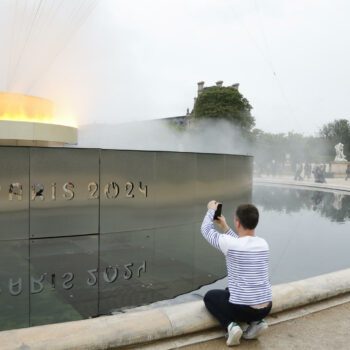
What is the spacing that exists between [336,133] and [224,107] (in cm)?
4682

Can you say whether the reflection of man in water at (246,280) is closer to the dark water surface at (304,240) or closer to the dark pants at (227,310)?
the dark pants at (227,310)

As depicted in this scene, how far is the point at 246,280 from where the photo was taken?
3348 mm

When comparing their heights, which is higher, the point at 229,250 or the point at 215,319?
the point at 229,250

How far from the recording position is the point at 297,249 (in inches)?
304

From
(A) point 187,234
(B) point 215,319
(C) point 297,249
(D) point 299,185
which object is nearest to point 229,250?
(B) point 215,319

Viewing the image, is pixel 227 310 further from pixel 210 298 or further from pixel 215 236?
pixel 215 236

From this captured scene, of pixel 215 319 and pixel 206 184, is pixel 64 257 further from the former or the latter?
pixel 206 184

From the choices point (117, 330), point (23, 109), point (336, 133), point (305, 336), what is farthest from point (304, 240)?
point (336, 133)

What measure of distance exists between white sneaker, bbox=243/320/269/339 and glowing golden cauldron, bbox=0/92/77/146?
767 centimetres

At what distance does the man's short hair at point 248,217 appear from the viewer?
338 centimetres

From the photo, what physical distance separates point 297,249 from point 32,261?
14.1 feet

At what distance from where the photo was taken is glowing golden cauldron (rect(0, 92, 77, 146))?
9.71 meters

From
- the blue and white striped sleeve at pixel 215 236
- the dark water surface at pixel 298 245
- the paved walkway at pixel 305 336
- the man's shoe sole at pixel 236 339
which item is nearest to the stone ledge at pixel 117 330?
the paved walkway at pixel 305 336

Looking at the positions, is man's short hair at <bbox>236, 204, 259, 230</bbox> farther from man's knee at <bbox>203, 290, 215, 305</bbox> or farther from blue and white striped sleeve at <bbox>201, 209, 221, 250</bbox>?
man's knee at <bbox>203, 290, 215, 305</bbox>
